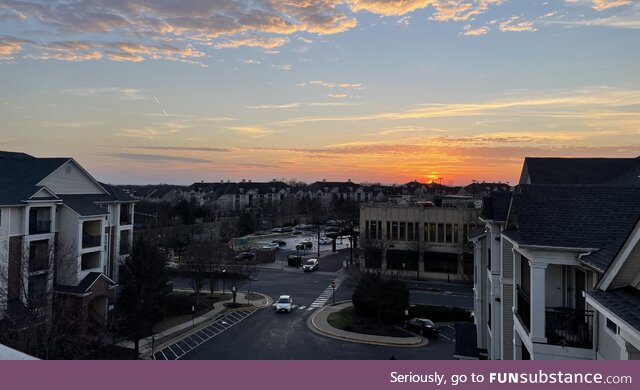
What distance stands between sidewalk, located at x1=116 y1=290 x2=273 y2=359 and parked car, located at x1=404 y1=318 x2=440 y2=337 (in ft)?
39.6

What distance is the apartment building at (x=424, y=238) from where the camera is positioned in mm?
45875

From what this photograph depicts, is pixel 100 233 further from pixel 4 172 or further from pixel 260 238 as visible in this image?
pixel 260 238

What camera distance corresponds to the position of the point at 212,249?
40656mm

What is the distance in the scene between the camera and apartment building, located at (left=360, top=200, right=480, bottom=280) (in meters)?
45.9

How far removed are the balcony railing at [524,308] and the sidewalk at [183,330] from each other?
63.7ft

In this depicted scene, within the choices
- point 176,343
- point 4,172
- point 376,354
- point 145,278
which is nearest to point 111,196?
point 4,172

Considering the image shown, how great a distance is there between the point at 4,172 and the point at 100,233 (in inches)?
275

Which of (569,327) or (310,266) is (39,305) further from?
(310,266)

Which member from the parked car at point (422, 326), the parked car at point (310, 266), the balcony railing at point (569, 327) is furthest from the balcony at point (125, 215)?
the balcony railing at point (569, 327)

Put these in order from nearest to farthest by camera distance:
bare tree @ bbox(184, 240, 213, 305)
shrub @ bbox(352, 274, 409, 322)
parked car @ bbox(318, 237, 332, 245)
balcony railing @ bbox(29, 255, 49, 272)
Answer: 1. balcony railing @ bbox(29, 255, 49, 272)
2. shrub @ bbox(352, 274, 409, 322)
3. bare tree @ bbox(184, 240, 213, 305)
4. parked car @ bbox(318, 237, 332, 245)

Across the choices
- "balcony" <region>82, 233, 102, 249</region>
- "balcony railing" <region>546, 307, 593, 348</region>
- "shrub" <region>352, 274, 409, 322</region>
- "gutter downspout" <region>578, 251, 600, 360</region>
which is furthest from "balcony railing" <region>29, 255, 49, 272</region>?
"gutter downspout" <region>578, 251, 600, 360</region>

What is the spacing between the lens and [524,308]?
1119 cm

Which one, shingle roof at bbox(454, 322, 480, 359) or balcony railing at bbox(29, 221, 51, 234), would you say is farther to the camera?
balcony railing at bbox(29, 221, 51, 234)

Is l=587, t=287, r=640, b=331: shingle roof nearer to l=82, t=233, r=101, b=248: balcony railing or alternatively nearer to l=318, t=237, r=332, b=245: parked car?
l=82, t=233, r=101, b=248: balcony railing
